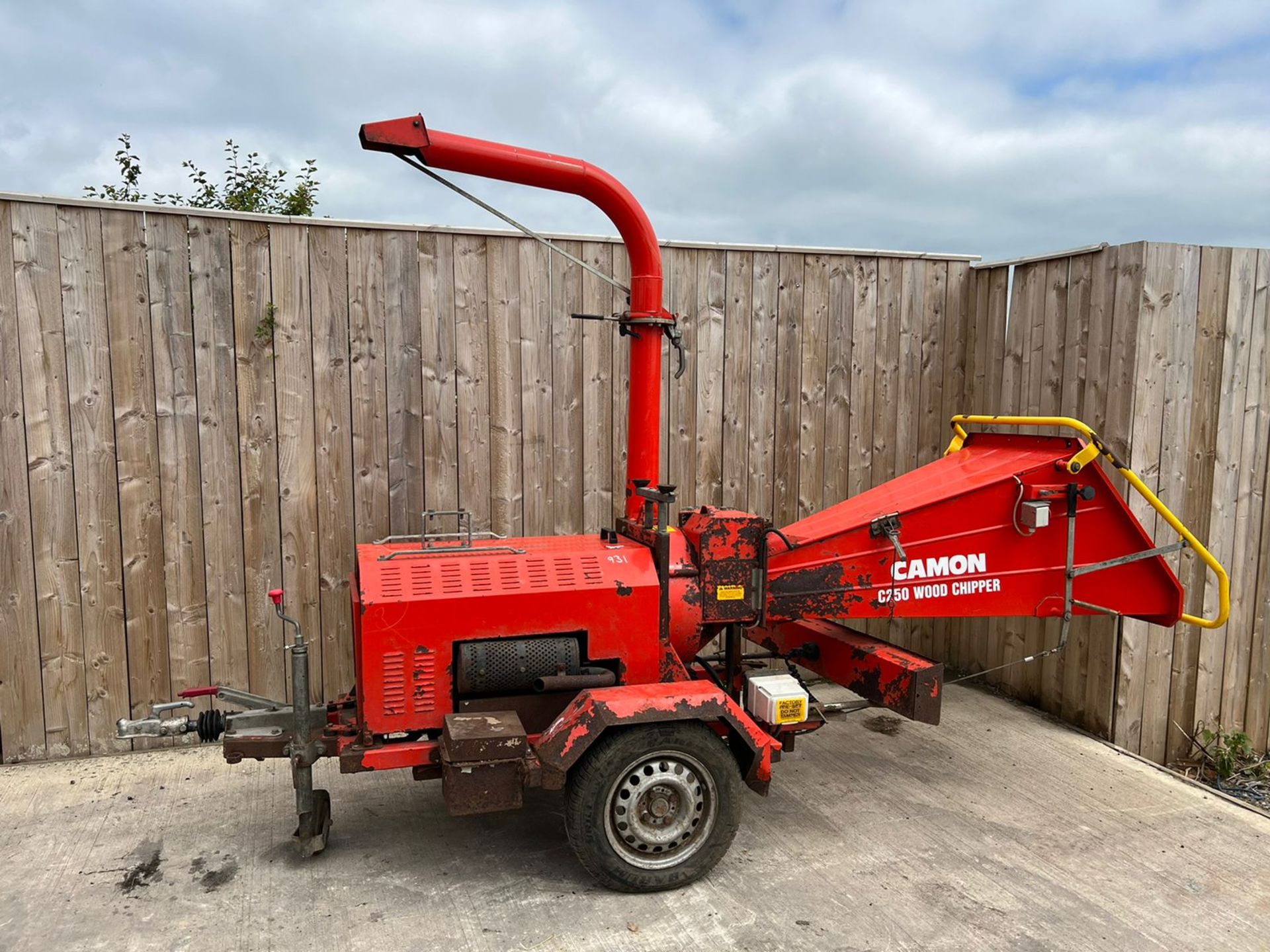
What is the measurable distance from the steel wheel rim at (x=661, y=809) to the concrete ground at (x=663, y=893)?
0.57 feet

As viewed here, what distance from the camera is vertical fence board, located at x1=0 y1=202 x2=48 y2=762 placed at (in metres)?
4.50

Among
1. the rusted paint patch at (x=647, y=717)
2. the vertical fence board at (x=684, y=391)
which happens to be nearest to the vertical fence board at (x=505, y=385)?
the vertical fence board at (x=684, y=391)

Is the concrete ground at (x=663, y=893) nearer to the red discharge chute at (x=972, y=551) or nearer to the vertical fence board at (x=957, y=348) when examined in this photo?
the red discharge chute at (x=972, y=551)

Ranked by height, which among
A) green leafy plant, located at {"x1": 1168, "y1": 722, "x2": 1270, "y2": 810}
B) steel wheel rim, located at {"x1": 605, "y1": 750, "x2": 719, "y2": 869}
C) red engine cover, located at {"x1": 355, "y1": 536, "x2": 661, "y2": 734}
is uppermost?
red engine cover, located at {"x1": 355, "y1": 536, "x2": 661, "y2": 734}

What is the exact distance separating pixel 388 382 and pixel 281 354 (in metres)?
0.58

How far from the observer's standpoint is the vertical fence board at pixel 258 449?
483cm

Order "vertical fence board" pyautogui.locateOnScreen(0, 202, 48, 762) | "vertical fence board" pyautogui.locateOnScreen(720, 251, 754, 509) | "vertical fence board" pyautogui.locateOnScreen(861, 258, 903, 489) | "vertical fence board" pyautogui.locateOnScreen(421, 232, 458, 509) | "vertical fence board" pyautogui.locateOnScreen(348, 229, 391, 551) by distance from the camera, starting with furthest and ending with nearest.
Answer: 1. "vertical fence board" pyautogui.locateOnScreen(861, 258, 903, 489)
2. "vertical fence board" pyautogui.locateOnScreen(720, 251, 754, 509)
3. "vertical fence board" pyautogui.locateOnScreen(421, 232, 458, 509)
4. "vertical fence board" pyautogui.locateOnScreen(348, 229, 391, 551)
5. "vertical fence board" pyautogui.locateOnScreen(0, 202, 48, 762)

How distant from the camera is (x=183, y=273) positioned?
15.5 ft

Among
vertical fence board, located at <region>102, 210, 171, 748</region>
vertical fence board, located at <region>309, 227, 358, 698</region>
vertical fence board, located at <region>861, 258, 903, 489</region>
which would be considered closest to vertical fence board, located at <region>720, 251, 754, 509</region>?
vertical fence board, located at <region>861, 258, 903, 489</region>

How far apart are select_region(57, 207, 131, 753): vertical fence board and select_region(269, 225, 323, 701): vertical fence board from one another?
816 millimetres

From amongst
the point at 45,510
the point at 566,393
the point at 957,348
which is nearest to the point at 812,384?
the point at 957,348

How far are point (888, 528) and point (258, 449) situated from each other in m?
3.32

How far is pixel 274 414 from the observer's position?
494cm

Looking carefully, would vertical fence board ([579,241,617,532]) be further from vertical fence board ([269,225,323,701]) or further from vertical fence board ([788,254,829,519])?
vertical fence board ([269,225,323,701])
